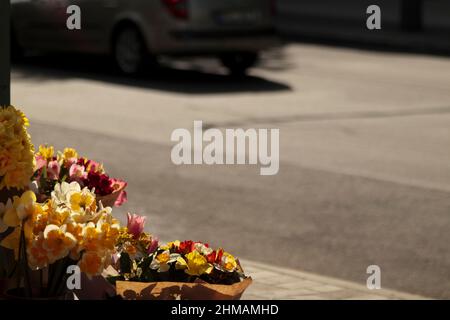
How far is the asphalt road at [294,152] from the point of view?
8.95 metres

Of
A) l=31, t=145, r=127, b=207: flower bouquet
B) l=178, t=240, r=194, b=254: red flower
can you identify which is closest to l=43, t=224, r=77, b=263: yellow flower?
l=178, t=240, r=194, b=254: red flower

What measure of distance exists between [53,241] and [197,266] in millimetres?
516

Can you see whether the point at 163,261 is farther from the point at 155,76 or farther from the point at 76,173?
the point at 155,76

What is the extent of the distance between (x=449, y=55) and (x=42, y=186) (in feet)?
53.6

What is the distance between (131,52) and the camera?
17562mm

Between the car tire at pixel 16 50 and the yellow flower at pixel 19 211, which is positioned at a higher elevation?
the yellow flower at pixel 19 211

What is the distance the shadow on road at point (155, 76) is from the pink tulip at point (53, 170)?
10646 millimetres

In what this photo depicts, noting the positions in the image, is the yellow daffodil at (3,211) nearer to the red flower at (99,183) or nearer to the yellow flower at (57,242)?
the yellow flower at (57,242)

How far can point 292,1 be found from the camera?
1195 inches

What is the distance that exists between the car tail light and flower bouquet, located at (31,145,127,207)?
37.0 ft

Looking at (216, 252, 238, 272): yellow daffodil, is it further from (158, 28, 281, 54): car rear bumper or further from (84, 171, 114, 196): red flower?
(158, 28, 281, 54): car rear bumper

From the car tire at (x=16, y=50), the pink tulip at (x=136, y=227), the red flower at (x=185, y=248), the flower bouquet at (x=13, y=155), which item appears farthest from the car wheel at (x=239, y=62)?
the flower bouquet at (x=13, y=155)

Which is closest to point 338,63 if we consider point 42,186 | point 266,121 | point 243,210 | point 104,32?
point 104,32

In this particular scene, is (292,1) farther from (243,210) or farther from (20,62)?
(243,210)
